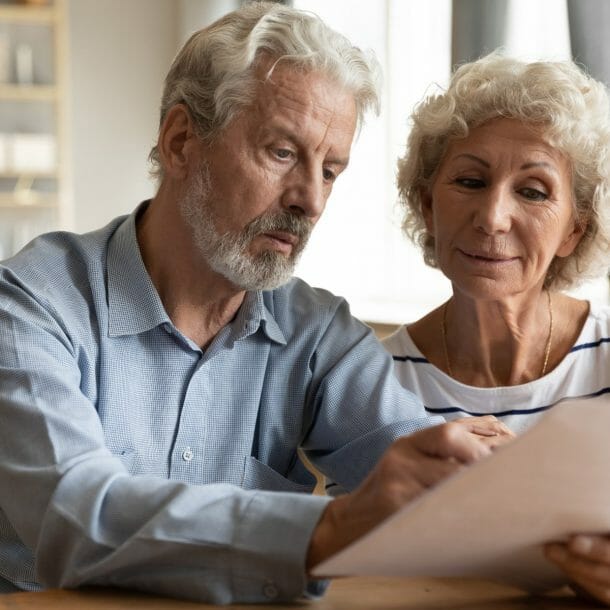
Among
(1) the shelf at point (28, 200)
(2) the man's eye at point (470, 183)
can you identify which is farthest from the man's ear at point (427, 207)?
(1) the shelf at point (28, 200)

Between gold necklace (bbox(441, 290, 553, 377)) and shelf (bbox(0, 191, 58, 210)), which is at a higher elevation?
gold necklace (bbox(441, 290, 553, 377))

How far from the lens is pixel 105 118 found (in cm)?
596

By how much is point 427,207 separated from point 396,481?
104 centimetres

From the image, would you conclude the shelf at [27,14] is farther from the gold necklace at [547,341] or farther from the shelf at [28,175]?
the gold necklace at [547,341]

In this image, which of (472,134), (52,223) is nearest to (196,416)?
(472,134)

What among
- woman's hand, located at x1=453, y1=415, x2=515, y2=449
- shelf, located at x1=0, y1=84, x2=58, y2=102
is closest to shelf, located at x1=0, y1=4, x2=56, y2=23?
shelf, located at x1=0, y1=84, x2=58, y2=102

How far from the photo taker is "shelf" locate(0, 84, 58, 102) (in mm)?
5500

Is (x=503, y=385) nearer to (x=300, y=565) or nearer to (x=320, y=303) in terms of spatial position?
(x=320, y=303)

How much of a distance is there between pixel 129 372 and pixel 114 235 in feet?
0.80

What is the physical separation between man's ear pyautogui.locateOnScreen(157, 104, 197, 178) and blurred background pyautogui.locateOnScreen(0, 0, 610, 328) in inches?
98.0

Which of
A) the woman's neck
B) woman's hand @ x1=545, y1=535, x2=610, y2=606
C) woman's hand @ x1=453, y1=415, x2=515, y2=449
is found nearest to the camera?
woman's hand @ x1=545, y1=535, x2=610, y2=606

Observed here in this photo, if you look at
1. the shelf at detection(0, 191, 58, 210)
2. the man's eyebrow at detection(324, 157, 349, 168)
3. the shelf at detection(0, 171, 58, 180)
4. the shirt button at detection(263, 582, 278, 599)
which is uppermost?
the man's eyebrow at detection(324, 157, 349, 168)

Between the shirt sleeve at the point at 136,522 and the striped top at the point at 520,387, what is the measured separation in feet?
2.56

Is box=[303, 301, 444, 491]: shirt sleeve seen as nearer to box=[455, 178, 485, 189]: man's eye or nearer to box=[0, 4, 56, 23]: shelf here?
box=[455, 178, 485, 189]: man's eye
